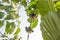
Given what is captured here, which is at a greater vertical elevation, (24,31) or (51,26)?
(51,26)

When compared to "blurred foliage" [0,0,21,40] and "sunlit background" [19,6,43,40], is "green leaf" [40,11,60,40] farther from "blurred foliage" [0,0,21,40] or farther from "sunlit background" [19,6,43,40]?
"sunlit background" [19,6,43,40]

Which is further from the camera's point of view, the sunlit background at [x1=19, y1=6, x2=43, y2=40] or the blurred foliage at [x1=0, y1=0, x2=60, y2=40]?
the sunlit background at [x1=19, y1=6, x2=43, y2=40]

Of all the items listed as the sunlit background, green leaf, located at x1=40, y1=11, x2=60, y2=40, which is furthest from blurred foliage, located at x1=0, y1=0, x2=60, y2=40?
the sunlit background

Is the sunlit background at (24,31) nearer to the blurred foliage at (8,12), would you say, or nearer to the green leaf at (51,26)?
the blurred foliage at (8,12)

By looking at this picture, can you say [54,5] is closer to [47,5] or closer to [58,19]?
[47,5]

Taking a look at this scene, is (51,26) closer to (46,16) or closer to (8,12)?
(46,16)

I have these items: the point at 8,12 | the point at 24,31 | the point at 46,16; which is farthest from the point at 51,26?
the point at 24,31

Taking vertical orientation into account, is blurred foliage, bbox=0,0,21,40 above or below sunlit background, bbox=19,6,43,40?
above

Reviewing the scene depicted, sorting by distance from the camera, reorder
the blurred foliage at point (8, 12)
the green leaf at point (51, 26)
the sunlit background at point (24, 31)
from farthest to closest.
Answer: the sunlit background at point (24, 31) → the blurred foliage at point (8, 12) → the green leaf at point (51, 26)

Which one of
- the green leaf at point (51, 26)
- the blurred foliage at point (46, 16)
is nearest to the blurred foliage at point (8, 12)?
the blurred foliage at point (46, 16)

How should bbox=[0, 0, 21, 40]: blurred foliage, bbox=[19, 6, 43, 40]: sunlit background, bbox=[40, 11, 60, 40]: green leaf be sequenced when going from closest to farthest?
bbox=[40, 11, 60, 40]: green leaf < bbox=[0, 0, 21, 40]: blurred foliage < bbox=[19, 6, 43, 40]: sunlit background

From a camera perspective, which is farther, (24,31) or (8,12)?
(24,31)

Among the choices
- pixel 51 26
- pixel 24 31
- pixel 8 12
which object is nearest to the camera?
pixel 51 26

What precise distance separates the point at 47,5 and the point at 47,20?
0.13 metres
